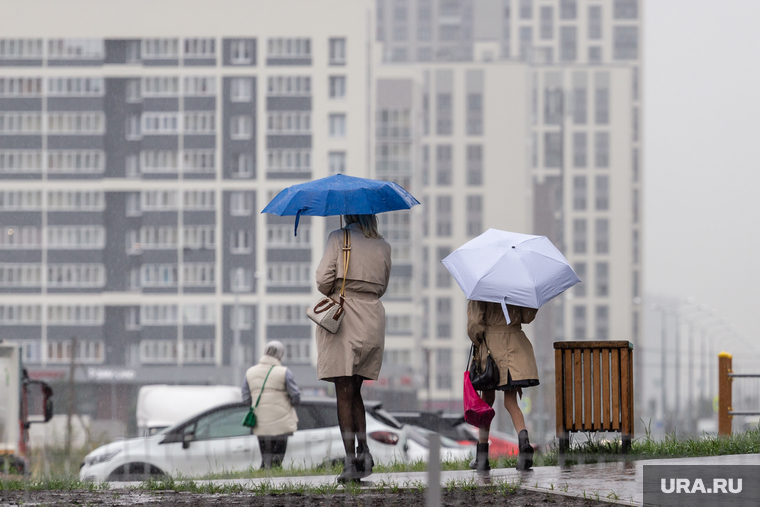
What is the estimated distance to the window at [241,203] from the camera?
289 ft

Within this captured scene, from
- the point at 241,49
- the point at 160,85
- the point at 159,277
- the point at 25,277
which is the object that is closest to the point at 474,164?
the point at 241,49

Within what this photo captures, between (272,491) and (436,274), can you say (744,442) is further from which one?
(436,274)

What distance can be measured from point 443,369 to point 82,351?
39425 mm

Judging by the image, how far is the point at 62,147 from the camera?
3494 inches

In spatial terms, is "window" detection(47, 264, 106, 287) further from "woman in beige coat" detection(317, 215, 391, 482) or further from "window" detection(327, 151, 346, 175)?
"woman in beige coat" detection(317, 215, 391, 482)

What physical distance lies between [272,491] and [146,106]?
8457 centimetres

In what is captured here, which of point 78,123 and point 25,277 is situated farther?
point 78,123

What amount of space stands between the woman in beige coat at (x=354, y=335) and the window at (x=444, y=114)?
368ft

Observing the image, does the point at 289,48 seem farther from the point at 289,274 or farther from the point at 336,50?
the point at 289,274

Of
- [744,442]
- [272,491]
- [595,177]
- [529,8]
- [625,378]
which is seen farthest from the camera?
[529,8]

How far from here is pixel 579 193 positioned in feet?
422

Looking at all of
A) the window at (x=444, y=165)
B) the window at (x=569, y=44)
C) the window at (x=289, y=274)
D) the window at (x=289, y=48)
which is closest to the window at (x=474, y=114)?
the window at (x=444, y=165)

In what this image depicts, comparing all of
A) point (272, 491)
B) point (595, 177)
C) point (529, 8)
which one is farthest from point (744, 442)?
point (529, 8)

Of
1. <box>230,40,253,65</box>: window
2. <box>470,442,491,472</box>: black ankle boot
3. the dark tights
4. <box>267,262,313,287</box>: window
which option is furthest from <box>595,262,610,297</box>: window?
the dark tights
